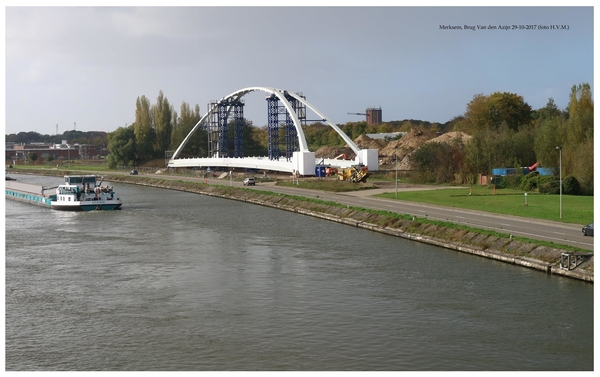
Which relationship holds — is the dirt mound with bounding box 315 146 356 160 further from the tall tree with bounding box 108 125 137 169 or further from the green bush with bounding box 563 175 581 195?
the green bush with bounding box 563 175 581 195

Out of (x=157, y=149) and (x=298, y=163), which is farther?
(x=157, y=149)

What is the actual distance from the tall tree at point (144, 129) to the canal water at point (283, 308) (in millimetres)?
122174

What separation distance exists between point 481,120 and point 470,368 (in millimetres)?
108626

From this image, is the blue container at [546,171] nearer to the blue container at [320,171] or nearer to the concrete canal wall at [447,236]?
the concrete canal wall at [447,236]

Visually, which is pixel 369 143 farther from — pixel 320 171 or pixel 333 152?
pixel 320 171

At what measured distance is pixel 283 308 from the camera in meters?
34.0

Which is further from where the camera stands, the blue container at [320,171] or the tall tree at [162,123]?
the tall tree at [162,123]

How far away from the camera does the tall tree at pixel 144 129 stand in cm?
17700

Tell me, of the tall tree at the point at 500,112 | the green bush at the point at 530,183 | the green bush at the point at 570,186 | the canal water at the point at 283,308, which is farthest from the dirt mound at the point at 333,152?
the canal water at the point at 283,308

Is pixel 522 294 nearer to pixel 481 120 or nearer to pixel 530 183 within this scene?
pixel 530 183

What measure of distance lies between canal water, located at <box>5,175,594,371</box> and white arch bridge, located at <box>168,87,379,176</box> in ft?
189

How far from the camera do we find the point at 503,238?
1832 inches

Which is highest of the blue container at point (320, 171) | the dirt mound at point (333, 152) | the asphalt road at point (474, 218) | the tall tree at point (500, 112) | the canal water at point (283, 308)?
the tall tree at point (500, 112)

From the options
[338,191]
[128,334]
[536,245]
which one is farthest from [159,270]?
[338,191]
